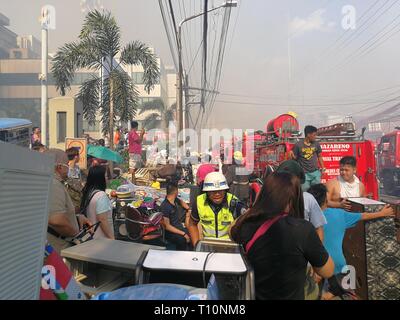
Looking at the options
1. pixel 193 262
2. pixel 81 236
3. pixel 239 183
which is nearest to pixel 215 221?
pixel 81 236

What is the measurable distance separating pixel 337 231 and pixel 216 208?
121 cm

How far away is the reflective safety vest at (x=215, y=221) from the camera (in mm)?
3912

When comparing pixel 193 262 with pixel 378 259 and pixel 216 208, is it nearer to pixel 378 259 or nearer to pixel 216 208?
pixel 216 208

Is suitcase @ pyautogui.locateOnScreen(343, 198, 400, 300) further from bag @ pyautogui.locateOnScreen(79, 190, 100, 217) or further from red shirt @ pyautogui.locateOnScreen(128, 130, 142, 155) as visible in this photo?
red shirt @ pyautogui.locateOnScreen(128, 130, 142, 155)

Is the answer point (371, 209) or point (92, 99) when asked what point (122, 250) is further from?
point (92, 99)

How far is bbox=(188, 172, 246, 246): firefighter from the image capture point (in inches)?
153

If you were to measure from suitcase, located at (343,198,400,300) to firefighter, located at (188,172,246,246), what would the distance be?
1.29m

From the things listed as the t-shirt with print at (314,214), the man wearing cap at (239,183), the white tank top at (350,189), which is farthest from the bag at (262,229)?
the man wearing cap at (239,183)

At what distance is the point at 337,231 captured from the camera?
149 inches

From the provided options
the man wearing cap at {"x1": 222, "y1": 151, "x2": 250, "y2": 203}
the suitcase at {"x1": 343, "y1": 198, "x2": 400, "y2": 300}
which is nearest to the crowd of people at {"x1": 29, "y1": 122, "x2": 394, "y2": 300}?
the suitcase at {"x1": 343, "y1": 198, "x2": 400, "y2": 300}

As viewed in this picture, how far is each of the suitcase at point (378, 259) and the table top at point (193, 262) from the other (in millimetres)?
2372
